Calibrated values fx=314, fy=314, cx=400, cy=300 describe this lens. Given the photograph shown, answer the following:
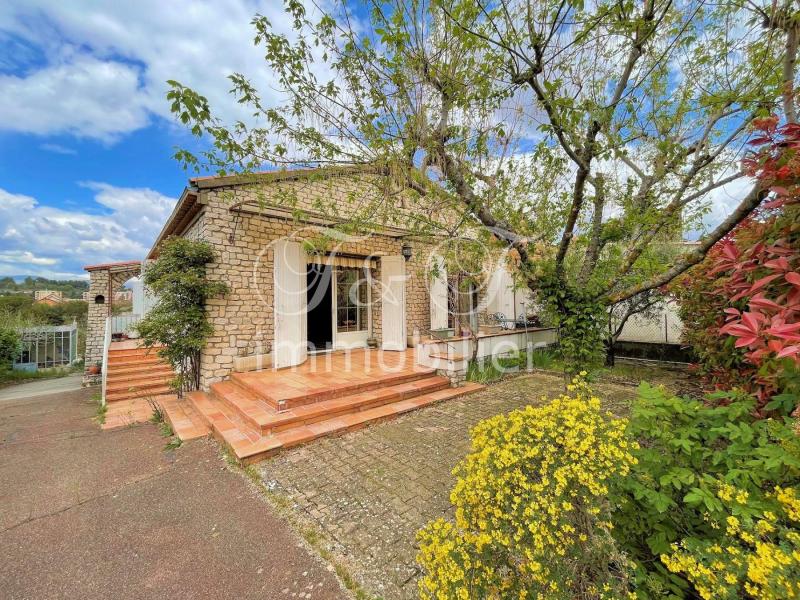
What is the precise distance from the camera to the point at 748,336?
173 centimetres

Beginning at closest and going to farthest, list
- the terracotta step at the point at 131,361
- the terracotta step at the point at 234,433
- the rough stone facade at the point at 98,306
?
the terracotta step at the point at 234,433
the terracotta step at the point at 131,361
the rough stone facade at the point at 98,306

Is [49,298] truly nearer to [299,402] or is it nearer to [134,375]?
[134,375]

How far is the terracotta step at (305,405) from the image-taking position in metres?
4.82

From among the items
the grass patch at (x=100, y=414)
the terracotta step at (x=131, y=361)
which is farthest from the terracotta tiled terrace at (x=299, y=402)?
the terracotta step at (x=131, y=361)

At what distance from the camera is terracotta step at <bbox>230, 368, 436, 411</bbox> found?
522 cm

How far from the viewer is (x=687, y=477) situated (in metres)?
1.66

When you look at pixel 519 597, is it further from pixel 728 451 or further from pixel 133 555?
pixel 133 555

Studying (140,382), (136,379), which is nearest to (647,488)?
(140,382)

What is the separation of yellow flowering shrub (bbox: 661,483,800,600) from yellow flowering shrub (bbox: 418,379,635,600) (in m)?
0.35

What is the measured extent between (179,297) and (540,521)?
7.05m

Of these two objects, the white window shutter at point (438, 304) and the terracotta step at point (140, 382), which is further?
the white window shutter at point (438, 304)

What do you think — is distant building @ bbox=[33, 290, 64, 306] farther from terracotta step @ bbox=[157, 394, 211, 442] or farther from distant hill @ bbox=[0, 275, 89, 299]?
terracotta step @ bbox=[157, 394, 211, 442]

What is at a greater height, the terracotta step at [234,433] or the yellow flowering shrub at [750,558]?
the yellow flowering shrub at [750,558]

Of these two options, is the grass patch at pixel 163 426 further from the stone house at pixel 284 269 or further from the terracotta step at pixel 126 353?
the terracotta step at pixel 126 353
